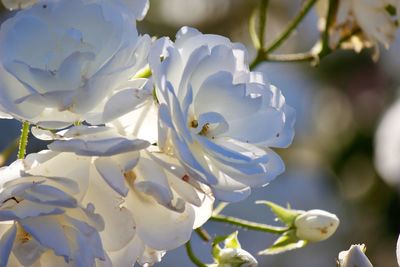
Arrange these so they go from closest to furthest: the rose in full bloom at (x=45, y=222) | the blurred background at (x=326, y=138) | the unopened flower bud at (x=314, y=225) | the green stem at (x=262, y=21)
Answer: the rose in full bloom at (x=45, y=222) → the unopened flower bud at (x=314, y=225) → the green stem at (x=262, y=21) → the blurred background at (x=326, y=138)

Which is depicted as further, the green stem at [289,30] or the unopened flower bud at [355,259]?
the green stem at [289,30]

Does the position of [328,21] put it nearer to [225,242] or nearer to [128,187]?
[225,242]

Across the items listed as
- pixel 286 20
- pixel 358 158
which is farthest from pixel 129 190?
pixel 358 158

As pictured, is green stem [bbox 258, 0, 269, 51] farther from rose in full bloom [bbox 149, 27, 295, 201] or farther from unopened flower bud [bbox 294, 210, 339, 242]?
rose in full bloom [bbox 149, 27, 295, 201]

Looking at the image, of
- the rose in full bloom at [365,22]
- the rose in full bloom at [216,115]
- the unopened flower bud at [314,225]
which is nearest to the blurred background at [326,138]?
the rose in full bloom at [365,22]

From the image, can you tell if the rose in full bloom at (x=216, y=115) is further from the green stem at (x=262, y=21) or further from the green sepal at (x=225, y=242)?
the green stem at (x=262, y=21)

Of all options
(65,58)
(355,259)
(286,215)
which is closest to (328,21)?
(286,215)
